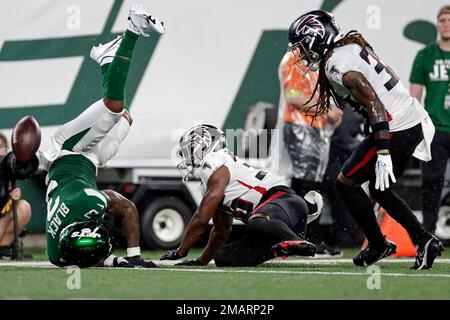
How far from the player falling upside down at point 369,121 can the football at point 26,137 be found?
1837 mm

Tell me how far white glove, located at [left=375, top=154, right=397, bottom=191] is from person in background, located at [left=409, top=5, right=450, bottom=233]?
2.26m

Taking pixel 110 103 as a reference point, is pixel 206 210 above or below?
below

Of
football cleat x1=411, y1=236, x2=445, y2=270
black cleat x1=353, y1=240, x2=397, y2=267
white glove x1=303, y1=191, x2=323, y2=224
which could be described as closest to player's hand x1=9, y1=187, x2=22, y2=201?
white glove x1=303, y1=191, x2=323, y2=224

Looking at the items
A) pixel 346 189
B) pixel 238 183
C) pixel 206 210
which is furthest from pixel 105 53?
pixel 346 189

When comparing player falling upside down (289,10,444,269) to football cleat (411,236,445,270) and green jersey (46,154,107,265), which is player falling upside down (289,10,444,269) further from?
green jersey (46,154,107,265)

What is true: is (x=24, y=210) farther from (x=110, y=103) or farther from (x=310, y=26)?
(x=310, y=26)

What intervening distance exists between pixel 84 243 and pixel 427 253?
7.38 ft

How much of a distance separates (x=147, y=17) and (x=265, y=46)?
3820 mm

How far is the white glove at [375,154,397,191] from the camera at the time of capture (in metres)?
7.58

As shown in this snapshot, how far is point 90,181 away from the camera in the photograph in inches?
319

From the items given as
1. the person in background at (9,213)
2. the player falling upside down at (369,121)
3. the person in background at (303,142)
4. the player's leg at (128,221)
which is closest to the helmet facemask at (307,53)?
the player falling upside down at (369,121)

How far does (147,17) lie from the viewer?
7.77 metres

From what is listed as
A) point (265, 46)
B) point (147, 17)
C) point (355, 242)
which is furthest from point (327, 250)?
point (147, 17)

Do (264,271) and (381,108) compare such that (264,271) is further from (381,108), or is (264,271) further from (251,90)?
(251,90)
